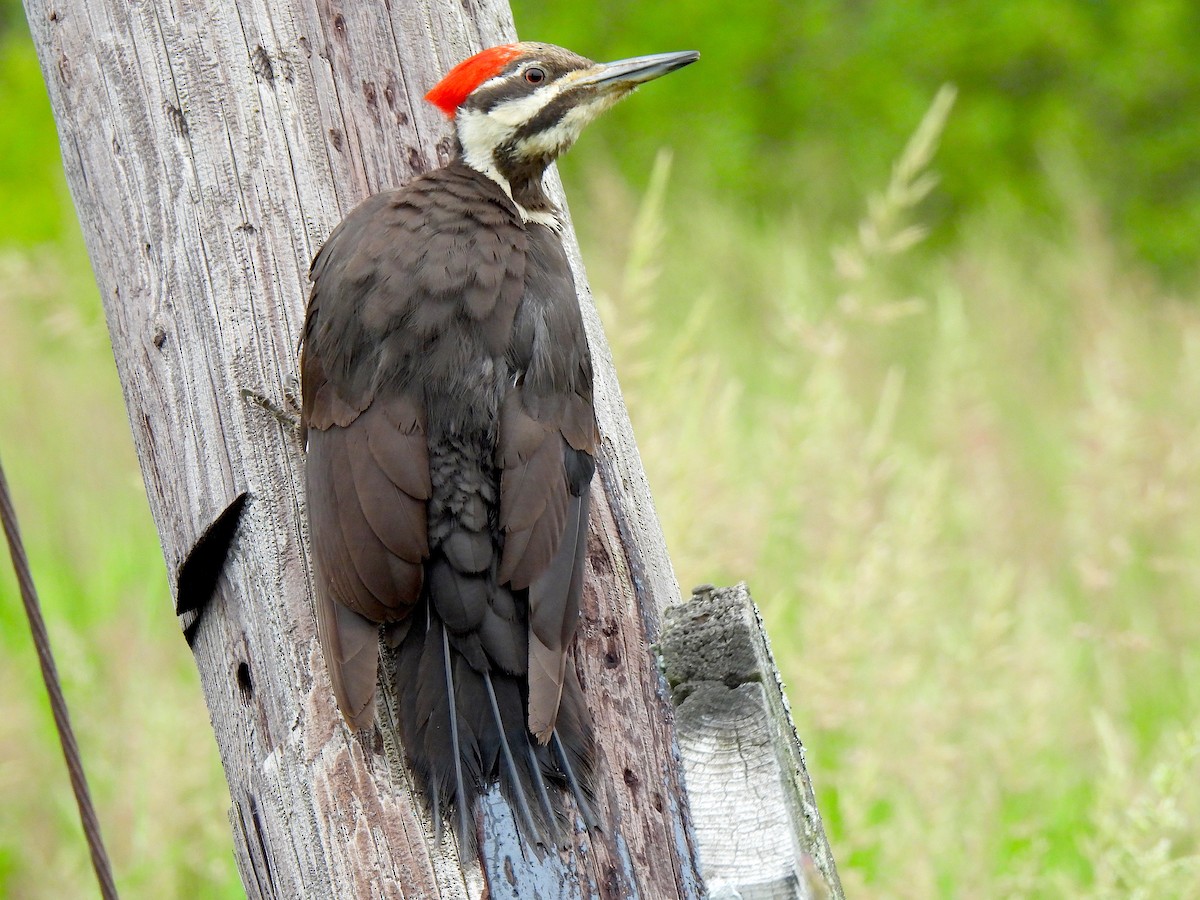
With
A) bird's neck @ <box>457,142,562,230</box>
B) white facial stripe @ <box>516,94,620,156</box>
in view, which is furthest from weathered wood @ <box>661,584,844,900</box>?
white facial stripe @ <box>516,94,620,156</box>

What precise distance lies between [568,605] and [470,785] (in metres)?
0.28

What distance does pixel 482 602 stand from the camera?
71.7 inches

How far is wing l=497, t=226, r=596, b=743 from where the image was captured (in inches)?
68.3

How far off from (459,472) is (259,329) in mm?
383

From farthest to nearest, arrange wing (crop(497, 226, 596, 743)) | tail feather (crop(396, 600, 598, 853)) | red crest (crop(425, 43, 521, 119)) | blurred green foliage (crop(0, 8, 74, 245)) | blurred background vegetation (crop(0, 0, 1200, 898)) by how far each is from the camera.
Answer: blurred green foliage (crop(0, 8, 74, 245))
blurred background vegetation (crop(0, 0, 1200, 898))
red crest (crop(425, 43, 521, 119))
wing (crop(497, 226, 596, 743))
tail feather (crop(396, 600, 598, 853))

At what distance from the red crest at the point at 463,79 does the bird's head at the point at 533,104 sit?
0.06 ft

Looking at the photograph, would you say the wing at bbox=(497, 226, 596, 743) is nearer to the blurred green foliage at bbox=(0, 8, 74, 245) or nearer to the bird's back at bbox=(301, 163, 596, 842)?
the bird's back at bbox=(301, 163, 596, 842)

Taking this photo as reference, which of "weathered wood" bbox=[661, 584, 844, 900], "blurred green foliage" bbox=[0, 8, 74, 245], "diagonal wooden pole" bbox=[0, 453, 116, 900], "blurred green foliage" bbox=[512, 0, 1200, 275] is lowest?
"weathered wood" bbox=[661, 584, 844, 900]

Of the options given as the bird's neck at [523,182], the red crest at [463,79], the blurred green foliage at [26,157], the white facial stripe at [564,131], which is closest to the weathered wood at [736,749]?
the red crest at [463,79]

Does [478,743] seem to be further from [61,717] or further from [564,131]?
[564,131]

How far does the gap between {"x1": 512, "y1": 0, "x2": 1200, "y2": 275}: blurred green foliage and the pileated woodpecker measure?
663 cm

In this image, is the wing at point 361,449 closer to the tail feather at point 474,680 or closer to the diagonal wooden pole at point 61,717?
the tail feather at point 474,680

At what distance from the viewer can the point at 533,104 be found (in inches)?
96.8

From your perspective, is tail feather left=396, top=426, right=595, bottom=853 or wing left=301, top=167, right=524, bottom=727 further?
wing left=301, top=167, right=524, bottom=727
